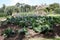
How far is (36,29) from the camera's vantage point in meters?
11.5

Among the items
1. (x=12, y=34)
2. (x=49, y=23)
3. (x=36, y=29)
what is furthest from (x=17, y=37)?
(x=49, y=23)

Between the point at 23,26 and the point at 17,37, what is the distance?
48.0 inches

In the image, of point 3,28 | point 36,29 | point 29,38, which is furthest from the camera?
point 3,28

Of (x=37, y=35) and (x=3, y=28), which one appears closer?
(x=37, y=35)

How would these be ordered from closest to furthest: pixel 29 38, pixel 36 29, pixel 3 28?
pixel 29 38
pixel 36 29
pixel 3 28

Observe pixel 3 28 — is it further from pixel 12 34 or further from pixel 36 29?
pixel 36 29

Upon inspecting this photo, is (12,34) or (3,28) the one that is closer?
(12,34)

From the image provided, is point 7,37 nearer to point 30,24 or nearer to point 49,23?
point 30,24

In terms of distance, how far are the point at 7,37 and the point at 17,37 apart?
65cm

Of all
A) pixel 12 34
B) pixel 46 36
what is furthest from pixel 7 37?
pixel 46 36

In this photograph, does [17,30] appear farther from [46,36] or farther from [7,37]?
[46,36]

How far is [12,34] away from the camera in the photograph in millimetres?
11375

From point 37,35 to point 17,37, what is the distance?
1114mm

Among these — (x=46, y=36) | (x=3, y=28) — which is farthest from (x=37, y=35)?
(x=3, y=28)
